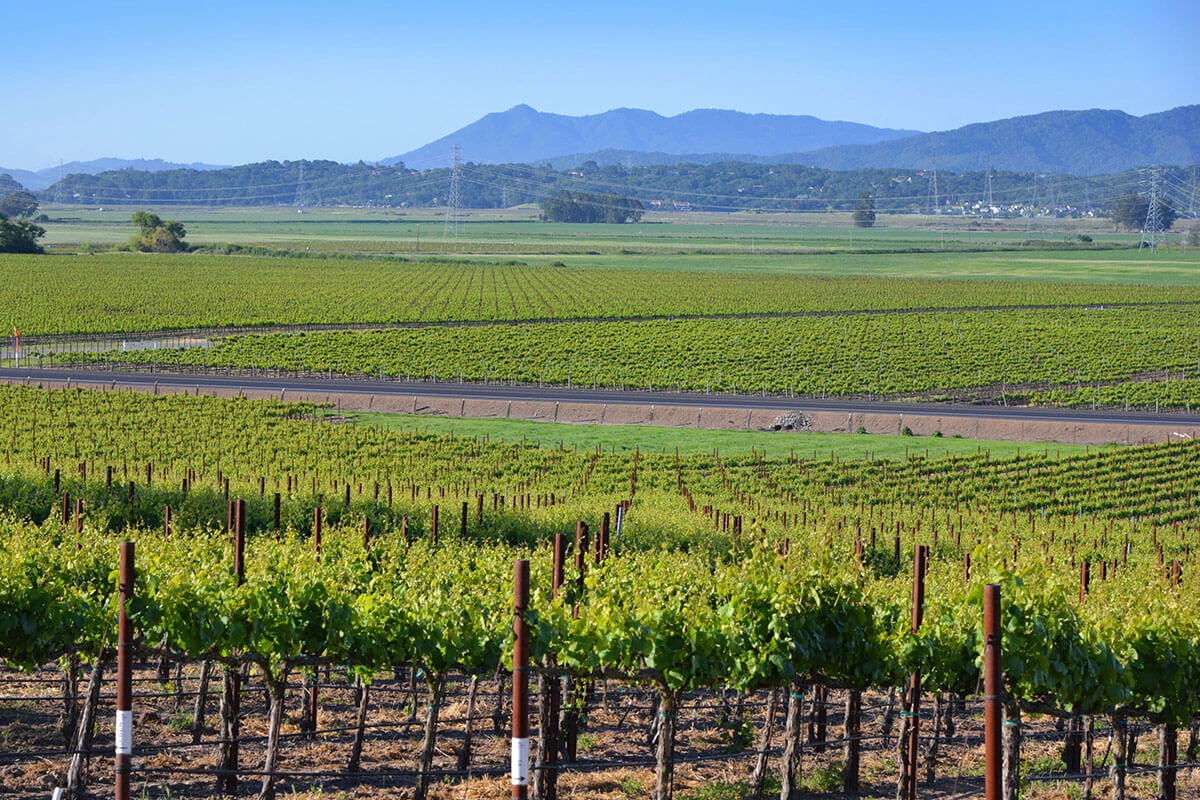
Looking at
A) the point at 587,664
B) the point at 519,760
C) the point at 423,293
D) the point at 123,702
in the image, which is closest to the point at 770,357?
the point at 423,293

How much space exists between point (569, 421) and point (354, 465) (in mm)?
18797

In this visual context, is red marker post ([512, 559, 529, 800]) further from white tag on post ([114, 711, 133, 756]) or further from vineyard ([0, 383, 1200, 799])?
vineyard ([0, 383, 1200, 799])

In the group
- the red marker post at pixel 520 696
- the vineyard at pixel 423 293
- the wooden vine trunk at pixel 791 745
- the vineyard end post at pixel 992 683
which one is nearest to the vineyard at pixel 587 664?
the wooden vine trunk at pixel 791 745

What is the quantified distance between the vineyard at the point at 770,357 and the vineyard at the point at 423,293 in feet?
46.0

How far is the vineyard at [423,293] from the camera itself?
122250mm

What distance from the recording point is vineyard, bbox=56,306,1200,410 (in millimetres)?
86875

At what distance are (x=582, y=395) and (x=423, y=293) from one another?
71568 mm

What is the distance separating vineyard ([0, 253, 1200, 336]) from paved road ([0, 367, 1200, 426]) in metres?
27.7

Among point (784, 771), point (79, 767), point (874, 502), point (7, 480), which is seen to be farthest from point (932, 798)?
point (874, 502)

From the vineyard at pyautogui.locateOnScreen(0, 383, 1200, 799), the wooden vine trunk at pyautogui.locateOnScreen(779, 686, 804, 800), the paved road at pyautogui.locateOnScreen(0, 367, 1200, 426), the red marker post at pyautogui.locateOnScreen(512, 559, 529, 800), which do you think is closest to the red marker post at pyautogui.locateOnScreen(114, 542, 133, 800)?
the vineyard at pyautogui.locateOnScreen(0, 383, 1200, 799)

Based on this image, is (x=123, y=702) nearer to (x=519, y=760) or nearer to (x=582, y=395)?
(x=519, y=760)

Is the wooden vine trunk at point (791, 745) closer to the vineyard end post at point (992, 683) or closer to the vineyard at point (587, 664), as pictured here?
the vineyard at point (587, 664)

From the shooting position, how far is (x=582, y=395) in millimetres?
80938

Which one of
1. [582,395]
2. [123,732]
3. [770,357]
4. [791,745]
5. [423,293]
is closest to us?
[123,732]
